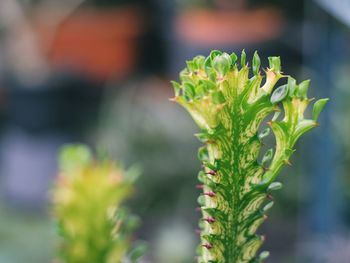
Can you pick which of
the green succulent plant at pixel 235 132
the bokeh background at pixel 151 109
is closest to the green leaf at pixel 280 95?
the green succulent plant at pixel 235 132

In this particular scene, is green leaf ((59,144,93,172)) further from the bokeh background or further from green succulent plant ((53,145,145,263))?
the bokeh background

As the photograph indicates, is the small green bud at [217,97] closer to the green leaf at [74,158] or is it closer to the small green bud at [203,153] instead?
the small green bud at [203,153]

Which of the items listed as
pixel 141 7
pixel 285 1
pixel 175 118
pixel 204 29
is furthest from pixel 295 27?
pixel 141 7

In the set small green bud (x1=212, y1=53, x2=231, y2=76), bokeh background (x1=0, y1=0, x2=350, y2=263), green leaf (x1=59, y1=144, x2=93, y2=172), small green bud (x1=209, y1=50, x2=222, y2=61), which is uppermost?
bokeh background (x1=0, y1=0, x2=350, y2=263)

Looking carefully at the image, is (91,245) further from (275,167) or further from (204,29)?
(204,29)

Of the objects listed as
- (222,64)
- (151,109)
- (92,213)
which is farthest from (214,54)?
(151,109)

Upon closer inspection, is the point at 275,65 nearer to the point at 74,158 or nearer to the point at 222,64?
the point at 222,64

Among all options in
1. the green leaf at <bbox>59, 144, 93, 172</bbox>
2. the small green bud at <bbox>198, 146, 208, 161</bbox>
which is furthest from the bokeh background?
the small green bud at <bbox>198, 146, 208, 161</bbox>
